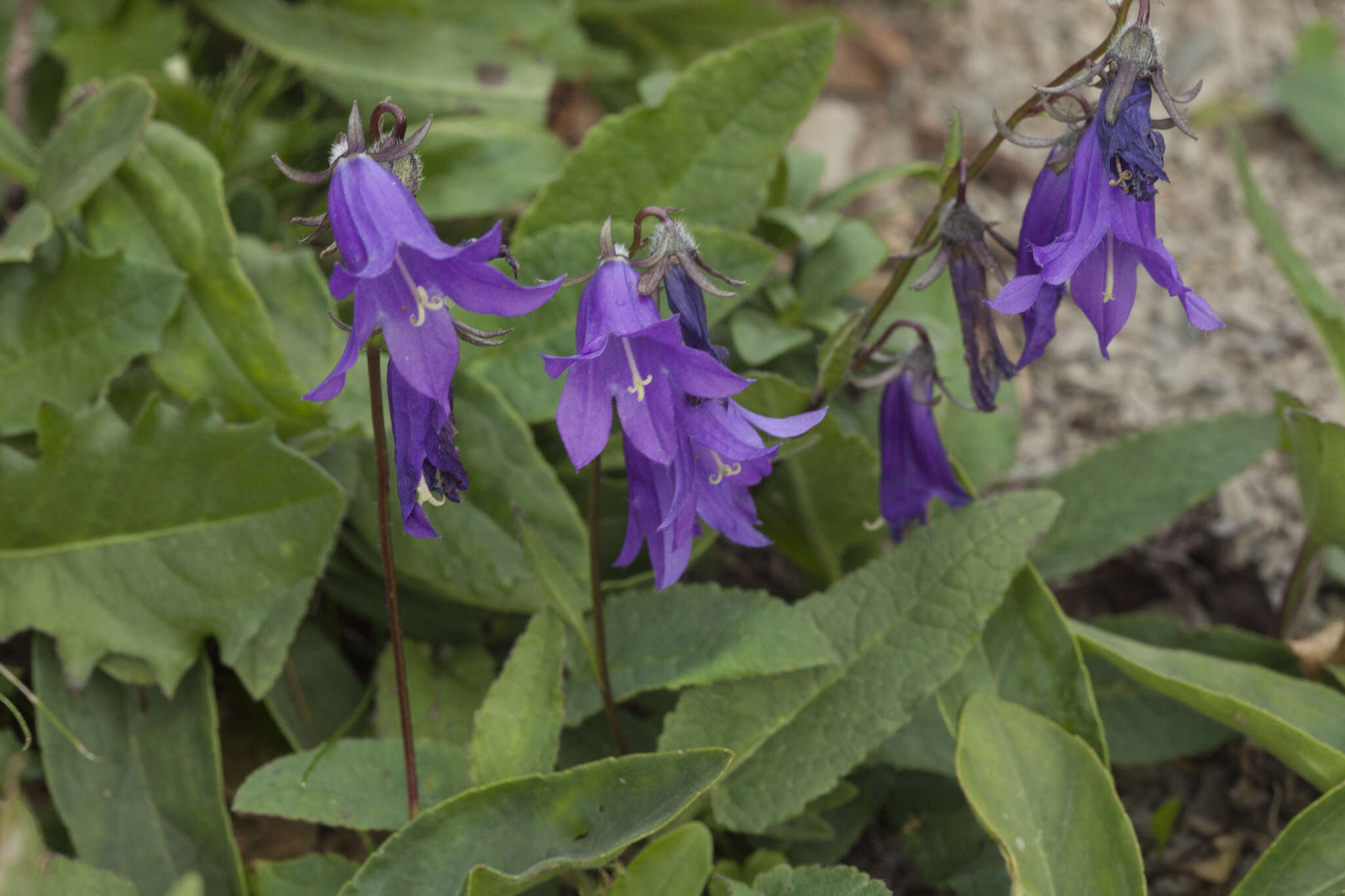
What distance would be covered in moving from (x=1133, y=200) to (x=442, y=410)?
107cm

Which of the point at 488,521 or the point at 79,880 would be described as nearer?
the point at 79,880

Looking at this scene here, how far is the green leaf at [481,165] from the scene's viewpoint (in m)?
3.03

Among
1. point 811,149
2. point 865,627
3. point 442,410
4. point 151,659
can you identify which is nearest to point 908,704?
point 865,627

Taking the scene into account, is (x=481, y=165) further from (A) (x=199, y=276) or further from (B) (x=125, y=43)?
(B) (x=125, y=43)

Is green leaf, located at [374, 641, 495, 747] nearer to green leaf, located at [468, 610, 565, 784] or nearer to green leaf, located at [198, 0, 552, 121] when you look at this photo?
green leaf, located at [468, 610, 565, 784]

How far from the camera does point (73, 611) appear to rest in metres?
2.28

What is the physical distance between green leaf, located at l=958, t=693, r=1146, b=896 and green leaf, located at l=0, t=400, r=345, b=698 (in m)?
1.24

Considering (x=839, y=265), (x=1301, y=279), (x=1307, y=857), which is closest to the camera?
(x=1307, y=857)

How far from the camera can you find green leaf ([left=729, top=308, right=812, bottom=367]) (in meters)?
2.50

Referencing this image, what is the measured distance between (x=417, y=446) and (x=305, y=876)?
2.84 ft

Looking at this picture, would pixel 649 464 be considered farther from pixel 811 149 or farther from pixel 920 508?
pixel 811 149

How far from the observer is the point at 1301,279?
2668 millimetres

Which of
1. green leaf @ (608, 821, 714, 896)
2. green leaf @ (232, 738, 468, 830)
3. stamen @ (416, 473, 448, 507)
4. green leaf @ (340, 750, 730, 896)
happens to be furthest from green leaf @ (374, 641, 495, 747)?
stamen @ (416, 473, 448, 507)

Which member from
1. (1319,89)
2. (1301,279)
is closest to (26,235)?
(1301,279)
